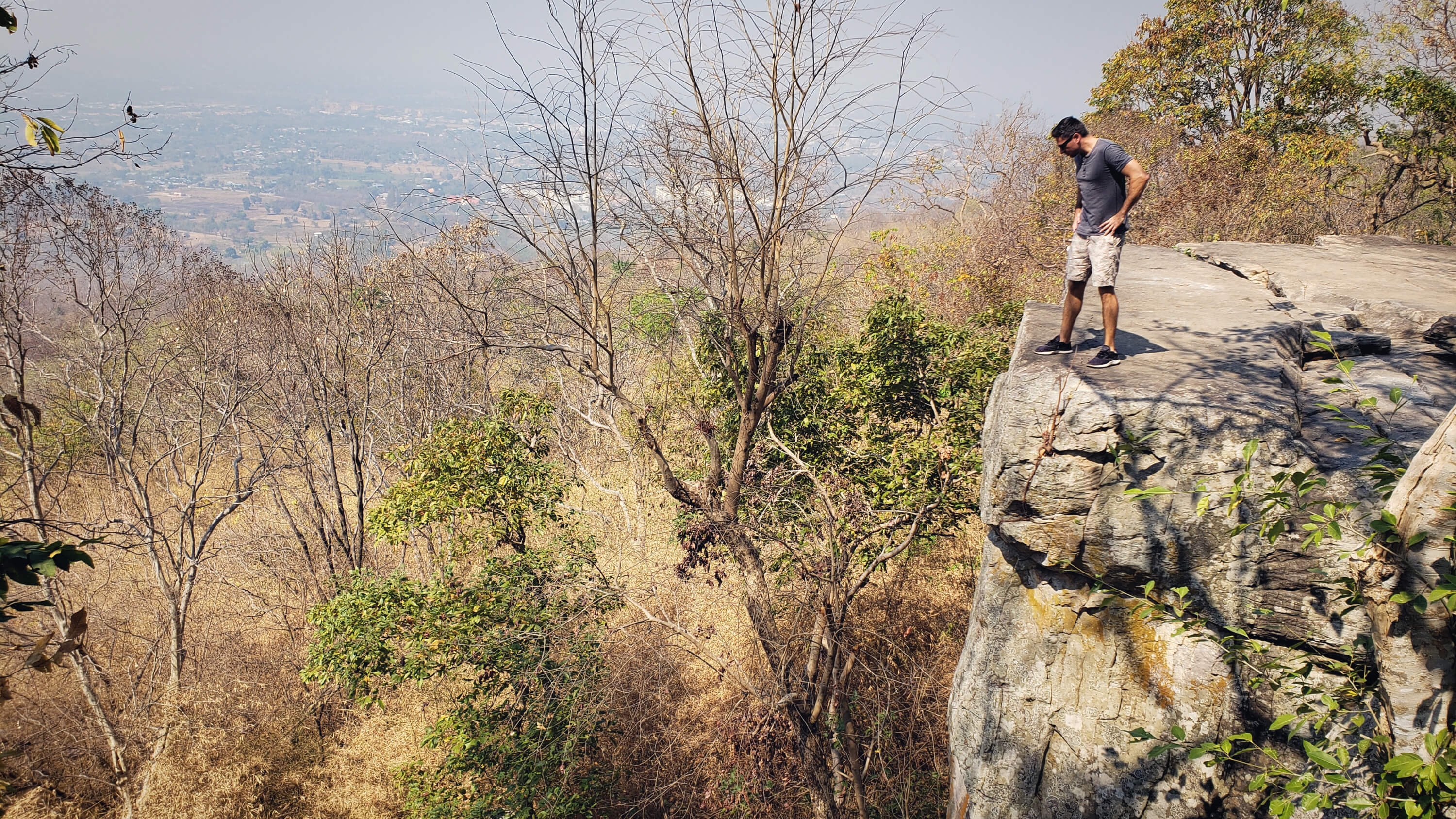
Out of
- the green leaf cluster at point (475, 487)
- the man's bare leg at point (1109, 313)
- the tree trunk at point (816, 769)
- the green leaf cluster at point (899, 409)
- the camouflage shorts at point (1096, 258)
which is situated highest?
the camouflage shorts at point (1096, 258)

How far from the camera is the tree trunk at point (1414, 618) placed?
2.92 m

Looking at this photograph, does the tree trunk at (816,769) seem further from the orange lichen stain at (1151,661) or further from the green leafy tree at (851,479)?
the orange lichen stain at (1151,661)

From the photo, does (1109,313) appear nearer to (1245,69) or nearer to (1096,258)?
(1096,258)

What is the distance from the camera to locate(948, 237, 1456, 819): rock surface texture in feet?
14.6

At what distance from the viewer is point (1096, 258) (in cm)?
488

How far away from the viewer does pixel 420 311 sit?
13.5 meters

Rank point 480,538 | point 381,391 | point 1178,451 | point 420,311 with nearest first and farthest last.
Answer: point 1178,451 → point 480,538 → point 420,311 → point 381,391

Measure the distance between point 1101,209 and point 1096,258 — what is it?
12.6 inches

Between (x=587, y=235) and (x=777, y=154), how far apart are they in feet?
A: 5.77

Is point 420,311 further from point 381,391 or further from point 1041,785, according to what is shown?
point 1041,785

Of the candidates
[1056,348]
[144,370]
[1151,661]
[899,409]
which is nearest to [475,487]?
[899,409]

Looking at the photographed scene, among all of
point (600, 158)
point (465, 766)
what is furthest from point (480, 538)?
point (600, 158)

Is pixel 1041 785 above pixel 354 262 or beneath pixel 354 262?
beneath

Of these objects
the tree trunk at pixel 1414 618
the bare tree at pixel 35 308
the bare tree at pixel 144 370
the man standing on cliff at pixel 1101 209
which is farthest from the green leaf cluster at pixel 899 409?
the bare tree at pixel 35 308
